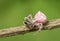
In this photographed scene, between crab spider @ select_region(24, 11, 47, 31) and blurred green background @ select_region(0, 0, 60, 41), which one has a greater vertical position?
blurred green background @ select_region(0, 0, 60, 41)

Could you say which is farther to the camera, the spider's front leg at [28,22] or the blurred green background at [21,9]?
the blurred green background at [21,9]

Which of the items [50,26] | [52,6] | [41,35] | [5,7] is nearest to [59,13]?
[52,6]

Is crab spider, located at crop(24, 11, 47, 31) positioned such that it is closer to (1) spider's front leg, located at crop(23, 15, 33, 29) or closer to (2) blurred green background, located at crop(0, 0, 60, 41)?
(1) spider's front leg, located at crop(23, 15, 33, 29)

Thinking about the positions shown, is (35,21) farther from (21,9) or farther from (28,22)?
(21,9)

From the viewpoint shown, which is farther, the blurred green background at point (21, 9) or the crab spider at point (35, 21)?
the blurred green background at point (21, 9)

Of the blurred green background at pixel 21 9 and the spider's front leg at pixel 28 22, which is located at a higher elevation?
the blurred green background at pixel 21 9

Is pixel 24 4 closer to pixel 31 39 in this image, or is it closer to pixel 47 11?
pixel 47 11

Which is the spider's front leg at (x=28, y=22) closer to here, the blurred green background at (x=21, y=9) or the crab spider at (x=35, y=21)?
the crab spider at (x=35, y=21)

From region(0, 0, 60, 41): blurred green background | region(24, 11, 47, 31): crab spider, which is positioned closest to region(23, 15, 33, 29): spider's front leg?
region(24, 11, 47, 31): crab spider

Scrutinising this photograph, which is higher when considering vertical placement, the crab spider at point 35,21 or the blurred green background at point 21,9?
the blurred green background at point 21,9

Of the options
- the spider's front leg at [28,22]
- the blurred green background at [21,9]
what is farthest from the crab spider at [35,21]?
the blurred green background at [21,9]

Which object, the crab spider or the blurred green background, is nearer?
the crab spider
